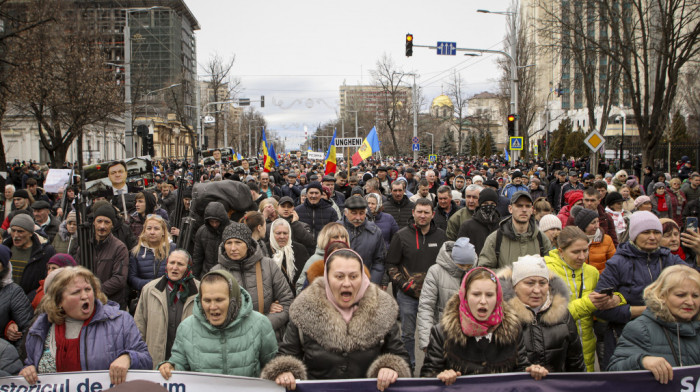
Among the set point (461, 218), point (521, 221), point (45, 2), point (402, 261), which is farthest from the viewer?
point (45, 2)

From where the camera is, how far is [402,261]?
653cm

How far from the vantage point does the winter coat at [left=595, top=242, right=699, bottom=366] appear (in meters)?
4.76

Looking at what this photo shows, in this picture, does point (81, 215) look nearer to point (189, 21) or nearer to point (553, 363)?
point (553, 363)

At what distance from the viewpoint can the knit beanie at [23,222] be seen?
6129 millimetres

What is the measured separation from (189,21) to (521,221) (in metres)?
110

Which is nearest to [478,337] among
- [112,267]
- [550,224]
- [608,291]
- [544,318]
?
[544,318]

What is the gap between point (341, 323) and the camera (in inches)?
141

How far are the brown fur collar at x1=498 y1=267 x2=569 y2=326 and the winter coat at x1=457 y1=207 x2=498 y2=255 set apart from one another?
267 cm

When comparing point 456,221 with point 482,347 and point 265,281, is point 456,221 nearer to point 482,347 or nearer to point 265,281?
point 265,281

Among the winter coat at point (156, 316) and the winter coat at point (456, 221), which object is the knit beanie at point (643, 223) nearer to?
the winter coat at point (456, 221)

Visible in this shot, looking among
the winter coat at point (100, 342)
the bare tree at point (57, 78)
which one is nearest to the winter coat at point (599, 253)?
the winter coat at point (100, 342)

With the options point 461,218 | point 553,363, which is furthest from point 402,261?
point 553,363

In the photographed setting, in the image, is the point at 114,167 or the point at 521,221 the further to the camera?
the point at 114,167

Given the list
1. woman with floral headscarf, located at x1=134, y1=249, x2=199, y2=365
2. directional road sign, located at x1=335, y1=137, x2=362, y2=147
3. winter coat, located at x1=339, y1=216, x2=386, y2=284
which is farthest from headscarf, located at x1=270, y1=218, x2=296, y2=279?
directional road sign, located at x1=335, y1=137, x2=362, y2=147
